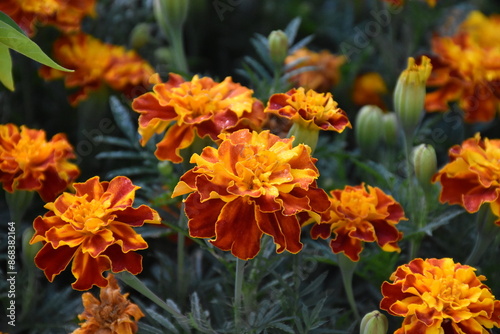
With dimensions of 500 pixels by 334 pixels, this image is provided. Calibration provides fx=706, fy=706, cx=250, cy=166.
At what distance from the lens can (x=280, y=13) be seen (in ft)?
4.40

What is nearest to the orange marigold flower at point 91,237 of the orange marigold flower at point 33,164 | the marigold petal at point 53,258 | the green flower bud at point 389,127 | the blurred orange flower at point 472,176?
the marigold petal at point 53,258

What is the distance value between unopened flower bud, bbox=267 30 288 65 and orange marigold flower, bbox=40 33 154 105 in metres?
0.20

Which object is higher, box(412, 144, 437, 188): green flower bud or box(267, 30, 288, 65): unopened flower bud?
box(267, 30, 288, 65): unopened flower bud

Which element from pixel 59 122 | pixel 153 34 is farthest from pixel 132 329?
pixel 153 34

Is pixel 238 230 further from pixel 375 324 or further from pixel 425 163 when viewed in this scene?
pixel 425 163

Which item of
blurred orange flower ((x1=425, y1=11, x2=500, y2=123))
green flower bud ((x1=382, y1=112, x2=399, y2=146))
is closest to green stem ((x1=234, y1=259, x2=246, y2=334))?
green flower bud ((x1=382, y1=112, x2=399, y2=146))

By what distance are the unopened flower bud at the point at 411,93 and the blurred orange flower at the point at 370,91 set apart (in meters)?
0.40

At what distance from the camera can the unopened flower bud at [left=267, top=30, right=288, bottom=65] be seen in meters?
0.90

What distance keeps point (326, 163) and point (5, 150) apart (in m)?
0.47

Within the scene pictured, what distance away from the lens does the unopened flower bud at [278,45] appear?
0.90 meters

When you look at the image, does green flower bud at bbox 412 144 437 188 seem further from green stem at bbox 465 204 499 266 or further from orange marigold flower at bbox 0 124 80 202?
orange marigold flower at bbox 0 124 80 202

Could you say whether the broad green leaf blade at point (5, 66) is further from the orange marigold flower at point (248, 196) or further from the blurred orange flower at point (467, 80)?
the blurred orange flower at point (467, 80)

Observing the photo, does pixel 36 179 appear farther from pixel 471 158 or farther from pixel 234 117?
pixel 471 158

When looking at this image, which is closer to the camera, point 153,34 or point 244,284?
point 244,284
